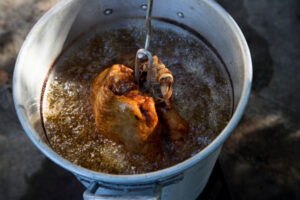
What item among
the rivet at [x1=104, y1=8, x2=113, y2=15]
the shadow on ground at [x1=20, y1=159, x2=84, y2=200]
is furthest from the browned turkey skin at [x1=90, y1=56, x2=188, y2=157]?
the shadow on ground at [x1=20, y1=159, x2=84, y2=200]

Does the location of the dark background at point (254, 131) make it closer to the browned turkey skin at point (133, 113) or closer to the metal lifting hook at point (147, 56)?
the browned turkey skin at point (133, 113)

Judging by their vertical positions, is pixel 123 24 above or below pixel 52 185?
above

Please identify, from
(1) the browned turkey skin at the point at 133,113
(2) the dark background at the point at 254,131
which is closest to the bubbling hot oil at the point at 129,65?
(1) the browned turkey skin at the point at 133,113

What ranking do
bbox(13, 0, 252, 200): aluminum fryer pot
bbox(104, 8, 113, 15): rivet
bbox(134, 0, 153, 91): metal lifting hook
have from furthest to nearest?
1. bbox(104, 8, 113, 15): rivet
2. bbox(134, 0, 153, 91): metal lifting hook
3. bbox(13, 0, 252, 200): aluminum fryer pot

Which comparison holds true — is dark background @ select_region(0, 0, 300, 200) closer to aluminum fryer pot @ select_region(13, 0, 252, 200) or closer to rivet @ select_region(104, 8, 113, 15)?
aluminum fryer pot @ select_region(13, 0, 252, 200)

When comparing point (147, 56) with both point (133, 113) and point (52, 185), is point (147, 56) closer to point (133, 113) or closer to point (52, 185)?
point (133, 113)

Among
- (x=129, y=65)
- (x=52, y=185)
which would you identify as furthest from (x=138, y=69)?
(x=52, y=185)

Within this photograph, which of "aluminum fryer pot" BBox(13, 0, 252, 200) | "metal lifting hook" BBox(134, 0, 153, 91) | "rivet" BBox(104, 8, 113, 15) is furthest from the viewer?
"rivet" BBox(104, 8, 113, 15)
